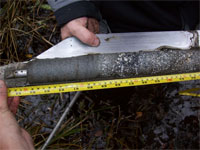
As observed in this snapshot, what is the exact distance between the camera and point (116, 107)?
6.16 feet

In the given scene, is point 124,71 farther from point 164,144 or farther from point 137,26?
point 164,144

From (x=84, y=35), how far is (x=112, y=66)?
0.32 meters

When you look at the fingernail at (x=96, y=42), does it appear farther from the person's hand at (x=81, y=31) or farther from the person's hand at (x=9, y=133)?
the person's hand at (x=9, y=133)

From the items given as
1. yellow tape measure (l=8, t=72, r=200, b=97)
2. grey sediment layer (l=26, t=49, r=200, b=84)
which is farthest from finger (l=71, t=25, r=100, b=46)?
yellow tape measure (l=8, t=72, r=200, b=97)

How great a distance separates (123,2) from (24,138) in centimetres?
138

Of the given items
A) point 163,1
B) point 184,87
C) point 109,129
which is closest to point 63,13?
point 163,1

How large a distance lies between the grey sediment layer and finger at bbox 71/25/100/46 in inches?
4.7

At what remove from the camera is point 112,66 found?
4.11ft

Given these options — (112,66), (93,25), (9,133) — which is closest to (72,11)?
(93,25)

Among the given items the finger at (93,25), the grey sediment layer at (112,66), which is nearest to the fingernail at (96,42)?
the grey sediment layer at (112,66)

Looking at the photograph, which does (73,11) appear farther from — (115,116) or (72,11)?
(115,116)

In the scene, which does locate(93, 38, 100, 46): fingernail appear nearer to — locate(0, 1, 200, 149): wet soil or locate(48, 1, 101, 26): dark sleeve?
locate(48, 1, 101, 26): dark sleeve

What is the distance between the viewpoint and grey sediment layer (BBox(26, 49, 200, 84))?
1.21 m

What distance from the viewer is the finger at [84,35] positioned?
4.16 feet
